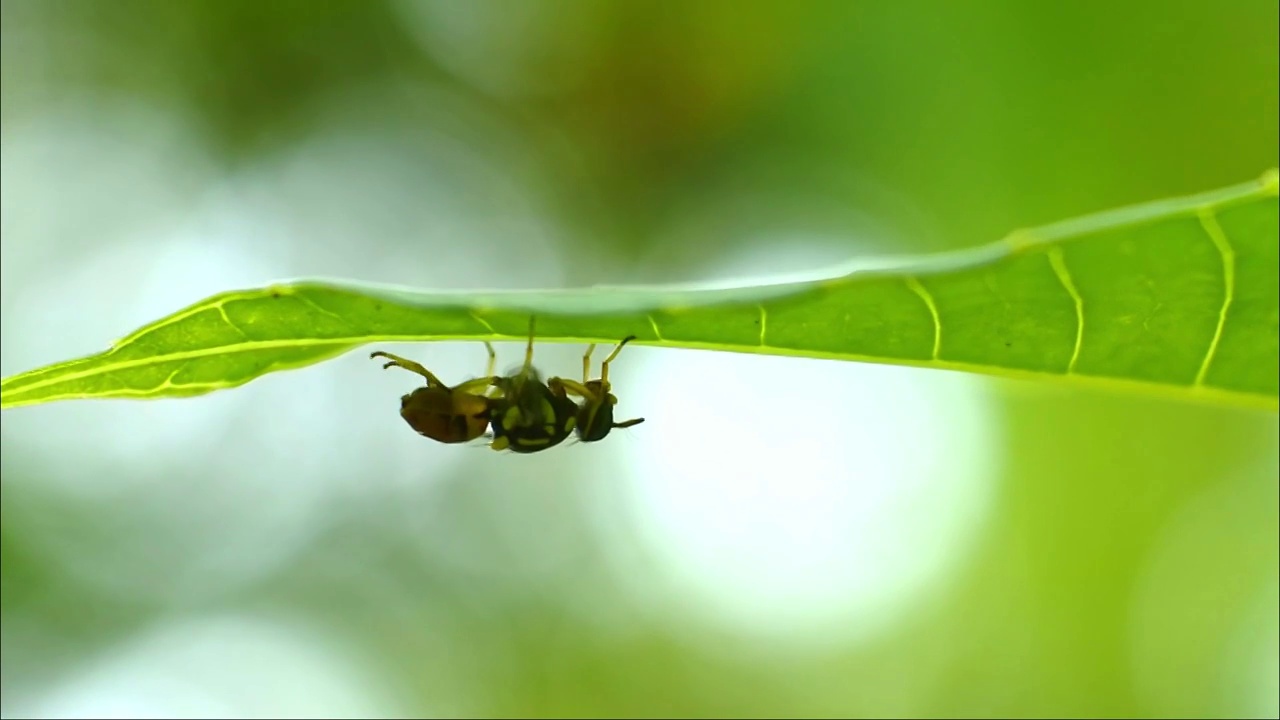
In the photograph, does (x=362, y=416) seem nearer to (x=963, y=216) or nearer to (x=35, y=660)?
(x=35, y=660)

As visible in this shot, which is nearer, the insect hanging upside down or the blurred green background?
the insect hanging upside down

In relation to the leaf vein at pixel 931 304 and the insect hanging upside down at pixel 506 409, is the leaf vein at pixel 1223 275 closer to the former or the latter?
the leaf vein at pixel 931 304

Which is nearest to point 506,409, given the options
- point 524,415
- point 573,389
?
point 524,415

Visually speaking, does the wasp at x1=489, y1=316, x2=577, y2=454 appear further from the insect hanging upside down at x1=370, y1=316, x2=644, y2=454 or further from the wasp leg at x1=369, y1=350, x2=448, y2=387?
the wasp leg at x1=369, y1=350, x2=448, y2=387

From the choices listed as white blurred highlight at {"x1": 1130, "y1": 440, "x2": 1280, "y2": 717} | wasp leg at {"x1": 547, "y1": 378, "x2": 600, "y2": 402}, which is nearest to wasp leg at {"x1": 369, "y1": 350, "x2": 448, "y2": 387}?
wasp leg at {"x1": 547, "y1": 378, "x2": 600, "y2": 402}

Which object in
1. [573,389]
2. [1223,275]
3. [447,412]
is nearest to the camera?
[1223,275]

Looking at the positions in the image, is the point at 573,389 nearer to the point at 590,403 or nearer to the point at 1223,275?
the point at 590,403
